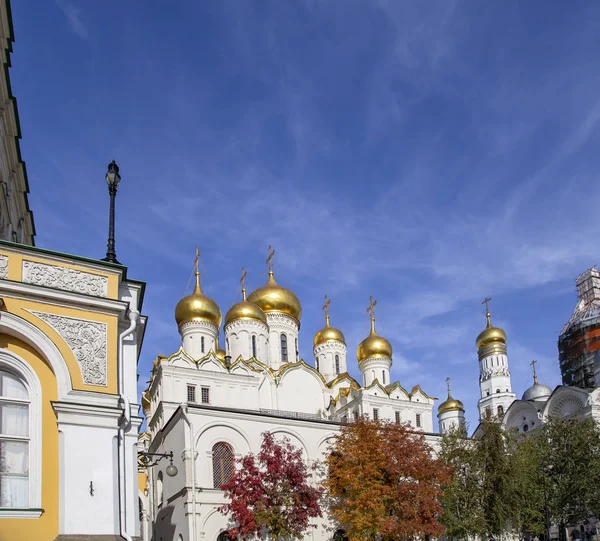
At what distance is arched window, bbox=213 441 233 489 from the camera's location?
100 ft

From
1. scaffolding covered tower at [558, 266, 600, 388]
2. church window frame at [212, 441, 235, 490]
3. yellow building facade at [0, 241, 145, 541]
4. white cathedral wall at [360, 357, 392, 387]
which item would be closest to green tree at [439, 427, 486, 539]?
church window frame at [212, 441, 235, 490]

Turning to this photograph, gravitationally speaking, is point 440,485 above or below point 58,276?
below

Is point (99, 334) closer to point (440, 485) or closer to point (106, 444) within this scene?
point (106, 444)

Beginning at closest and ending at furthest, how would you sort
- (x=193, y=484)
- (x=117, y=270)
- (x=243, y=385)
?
(x=117, y=270) < (x=193, y=484) < (x=243, y=385)

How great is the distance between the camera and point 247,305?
46969mm

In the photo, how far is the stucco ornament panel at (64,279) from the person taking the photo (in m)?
11.2

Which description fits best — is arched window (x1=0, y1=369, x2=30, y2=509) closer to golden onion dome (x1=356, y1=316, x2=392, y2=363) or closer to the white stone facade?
the white stone facade

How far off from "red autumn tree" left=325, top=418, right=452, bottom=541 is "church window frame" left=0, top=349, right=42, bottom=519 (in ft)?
Result: 66.2

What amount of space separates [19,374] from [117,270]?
238cm

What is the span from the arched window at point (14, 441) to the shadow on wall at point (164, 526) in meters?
22.1

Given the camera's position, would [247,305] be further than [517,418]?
No

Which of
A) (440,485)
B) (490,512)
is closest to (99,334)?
(440,485)

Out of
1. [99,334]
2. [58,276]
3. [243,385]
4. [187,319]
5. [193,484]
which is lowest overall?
[193,484]

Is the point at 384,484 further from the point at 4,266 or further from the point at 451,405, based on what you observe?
the point at 451,405
